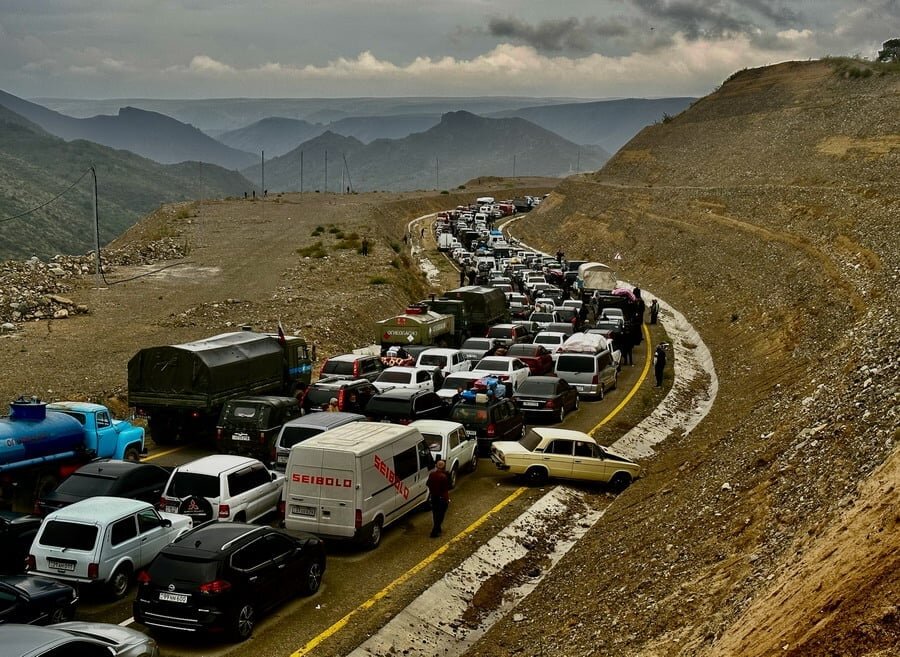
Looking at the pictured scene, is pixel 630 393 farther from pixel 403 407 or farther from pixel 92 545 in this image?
pixel 92 545

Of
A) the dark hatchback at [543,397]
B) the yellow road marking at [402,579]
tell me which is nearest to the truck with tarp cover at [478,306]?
the dark hatchback at [543,397]

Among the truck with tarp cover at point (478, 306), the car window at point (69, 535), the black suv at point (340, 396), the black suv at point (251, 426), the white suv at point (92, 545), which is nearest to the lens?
the white suv at point (92, 545)

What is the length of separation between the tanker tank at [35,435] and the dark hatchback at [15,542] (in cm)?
239

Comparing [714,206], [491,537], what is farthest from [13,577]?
[714,206]

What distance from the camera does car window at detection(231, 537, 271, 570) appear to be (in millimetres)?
12922

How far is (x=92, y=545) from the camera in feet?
45.6

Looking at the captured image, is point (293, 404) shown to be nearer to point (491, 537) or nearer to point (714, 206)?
point (491, 537)

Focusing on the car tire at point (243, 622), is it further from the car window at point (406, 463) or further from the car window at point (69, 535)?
the car window at point (406, 463)

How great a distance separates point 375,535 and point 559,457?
6.02 metres

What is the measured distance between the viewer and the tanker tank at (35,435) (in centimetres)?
1730

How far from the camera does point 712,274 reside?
56.6 meters

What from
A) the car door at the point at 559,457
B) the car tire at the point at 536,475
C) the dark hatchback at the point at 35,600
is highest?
the dark hatchback at the point at 35,600

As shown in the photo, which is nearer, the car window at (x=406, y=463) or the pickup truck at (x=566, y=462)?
the car window at (x=406, y=463)

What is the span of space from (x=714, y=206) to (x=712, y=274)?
1726cm
